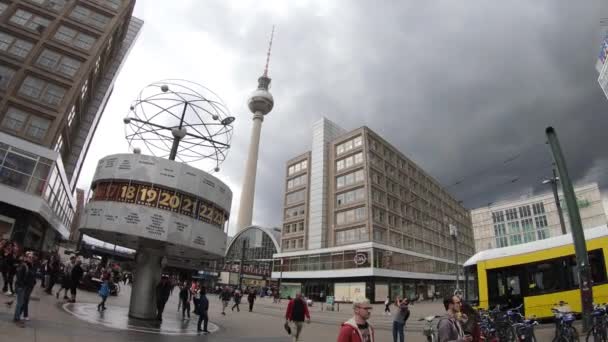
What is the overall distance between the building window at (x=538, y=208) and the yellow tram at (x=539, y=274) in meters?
91.4

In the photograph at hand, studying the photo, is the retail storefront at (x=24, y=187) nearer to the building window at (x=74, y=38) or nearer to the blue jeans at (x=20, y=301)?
the building window at (x=74, y=38)

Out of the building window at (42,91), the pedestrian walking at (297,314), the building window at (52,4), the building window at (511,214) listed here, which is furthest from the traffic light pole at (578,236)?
the building window at (511,214)

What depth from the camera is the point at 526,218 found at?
93.3 meters

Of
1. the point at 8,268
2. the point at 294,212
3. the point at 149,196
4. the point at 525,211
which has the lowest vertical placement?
the point at 8,268

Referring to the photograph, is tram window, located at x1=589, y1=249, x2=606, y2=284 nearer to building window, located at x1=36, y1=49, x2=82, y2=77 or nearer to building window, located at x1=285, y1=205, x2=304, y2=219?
building window, located at x1=36, y1=49, x2=82, y2=77

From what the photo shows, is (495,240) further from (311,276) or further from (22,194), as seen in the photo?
(22,194)

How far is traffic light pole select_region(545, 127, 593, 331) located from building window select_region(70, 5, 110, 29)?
1747 inches

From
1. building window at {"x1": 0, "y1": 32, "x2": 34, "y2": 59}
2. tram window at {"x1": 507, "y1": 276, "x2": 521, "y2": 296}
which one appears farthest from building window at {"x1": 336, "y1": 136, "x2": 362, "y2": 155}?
building window at {"x1": 0, "y1": 32, "x2": 34, "y2": 59}

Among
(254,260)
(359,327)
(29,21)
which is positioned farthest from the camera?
(254,260)

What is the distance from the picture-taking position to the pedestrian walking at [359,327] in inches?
143

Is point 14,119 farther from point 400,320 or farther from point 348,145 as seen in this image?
point 348,145

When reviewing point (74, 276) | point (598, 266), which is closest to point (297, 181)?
point (74, 276)

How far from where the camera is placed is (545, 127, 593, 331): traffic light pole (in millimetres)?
11188

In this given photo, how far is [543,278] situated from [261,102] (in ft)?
350
